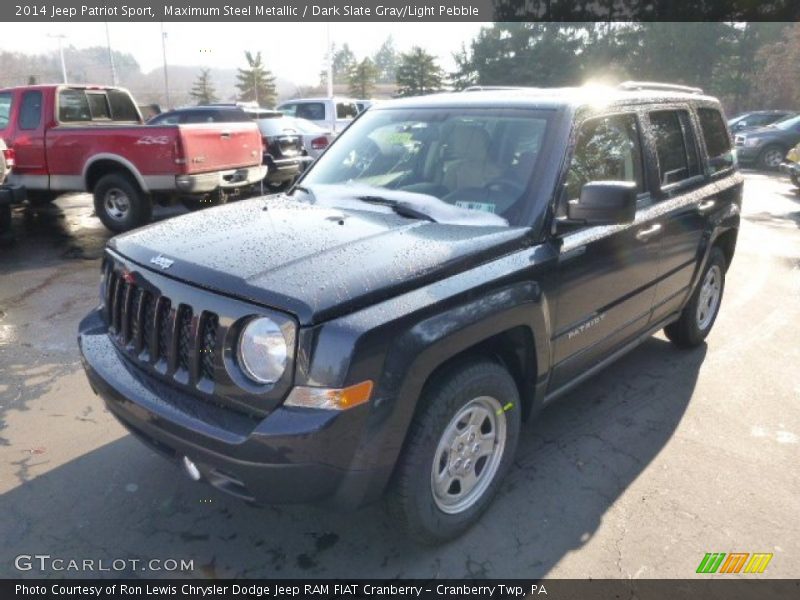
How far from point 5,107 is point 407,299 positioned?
932 cm

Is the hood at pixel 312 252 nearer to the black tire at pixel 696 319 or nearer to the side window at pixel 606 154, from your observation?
the side window at pixel 606 154

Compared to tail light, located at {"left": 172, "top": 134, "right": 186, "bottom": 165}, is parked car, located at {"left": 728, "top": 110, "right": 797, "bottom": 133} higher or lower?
higher

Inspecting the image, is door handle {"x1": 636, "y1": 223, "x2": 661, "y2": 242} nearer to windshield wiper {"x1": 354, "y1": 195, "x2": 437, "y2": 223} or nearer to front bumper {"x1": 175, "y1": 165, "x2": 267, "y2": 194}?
windshield wiper {"x1": 354, "y1": 195, "x2": 437, "y2": 223}

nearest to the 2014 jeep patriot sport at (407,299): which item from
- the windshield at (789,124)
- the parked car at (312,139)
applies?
the parked car at (312,139)

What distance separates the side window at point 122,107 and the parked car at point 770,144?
16344 millimetres

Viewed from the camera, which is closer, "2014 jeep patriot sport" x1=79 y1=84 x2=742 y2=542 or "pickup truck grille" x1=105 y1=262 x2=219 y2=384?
"2014 jeep patriot sport" x1=79 y1=84 x2=742 y2=542

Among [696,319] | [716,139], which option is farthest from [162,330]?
[716,139]

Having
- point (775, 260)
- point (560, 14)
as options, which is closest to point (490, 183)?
point (775, 260)

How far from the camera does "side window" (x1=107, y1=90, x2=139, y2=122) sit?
10.1m

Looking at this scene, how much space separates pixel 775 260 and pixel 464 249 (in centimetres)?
667

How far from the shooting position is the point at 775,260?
765 cm

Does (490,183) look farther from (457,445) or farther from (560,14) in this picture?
(560,14)

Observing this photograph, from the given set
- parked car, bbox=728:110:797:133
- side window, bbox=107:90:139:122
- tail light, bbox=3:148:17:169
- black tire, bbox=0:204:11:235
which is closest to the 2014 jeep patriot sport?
black tire, bbox=0:204:11:235

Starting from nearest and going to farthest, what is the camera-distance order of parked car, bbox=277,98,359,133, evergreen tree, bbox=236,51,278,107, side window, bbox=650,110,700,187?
side window, bbox=650,110,700,187
parked car, bbox=277,98,359,133
evergreen tree, bbox=236,51,278,107
